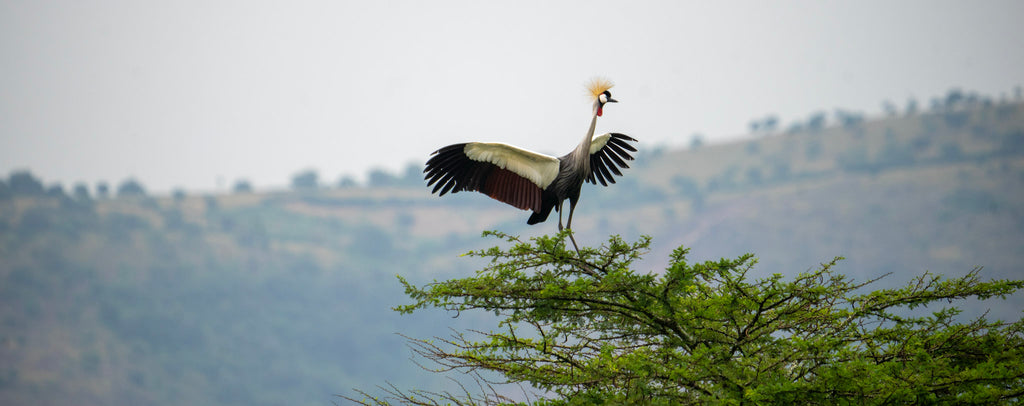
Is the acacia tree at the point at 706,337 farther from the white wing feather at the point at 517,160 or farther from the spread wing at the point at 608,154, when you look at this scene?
the spread wing at the point at 608,154

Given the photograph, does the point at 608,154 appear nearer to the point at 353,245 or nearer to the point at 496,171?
the point at 496,171

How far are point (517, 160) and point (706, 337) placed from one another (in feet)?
8.78

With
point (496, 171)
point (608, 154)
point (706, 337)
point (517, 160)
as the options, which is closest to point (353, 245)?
point (608, 154)

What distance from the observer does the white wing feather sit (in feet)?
32.5

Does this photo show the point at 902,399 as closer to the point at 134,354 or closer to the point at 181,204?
the point at 134,354

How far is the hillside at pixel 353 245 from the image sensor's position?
106500mm

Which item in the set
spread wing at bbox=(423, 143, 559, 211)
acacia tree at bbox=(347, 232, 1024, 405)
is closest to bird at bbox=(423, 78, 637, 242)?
spread wing at bbox=(423, 143, 559, 211)

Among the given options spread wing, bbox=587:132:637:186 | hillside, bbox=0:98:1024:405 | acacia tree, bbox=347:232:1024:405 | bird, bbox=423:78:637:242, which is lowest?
acacia tree, bbox=347:232:1024:405

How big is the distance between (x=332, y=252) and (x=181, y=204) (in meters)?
21.8

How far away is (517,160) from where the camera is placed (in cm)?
1002

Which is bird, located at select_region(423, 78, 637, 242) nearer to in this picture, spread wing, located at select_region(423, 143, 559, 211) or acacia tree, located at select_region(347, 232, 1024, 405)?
spread wing, located at select_region(423, 143, 559, 211)

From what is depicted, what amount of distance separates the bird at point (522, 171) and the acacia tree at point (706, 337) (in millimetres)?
1389

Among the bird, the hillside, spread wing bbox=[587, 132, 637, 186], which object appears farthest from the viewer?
the hillside

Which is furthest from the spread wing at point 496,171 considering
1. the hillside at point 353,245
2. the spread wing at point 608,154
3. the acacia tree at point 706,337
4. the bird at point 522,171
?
the hillside at point 353,245
